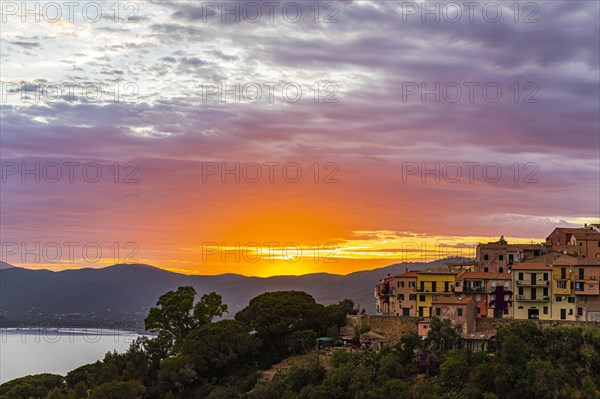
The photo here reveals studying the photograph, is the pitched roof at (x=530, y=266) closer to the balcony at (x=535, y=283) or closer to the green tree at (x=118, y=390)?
the balcony at (x=535, y=283)

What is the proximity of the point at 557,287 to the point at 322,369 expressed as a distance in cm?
1763

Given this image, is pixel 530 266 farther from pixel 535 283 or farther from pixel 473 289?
pixel 473 289

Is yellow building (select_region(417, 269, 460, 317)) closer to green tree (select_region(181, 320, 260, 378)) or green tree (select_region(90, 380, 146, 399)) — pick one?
green tree (select_region(181, 320, 260, 378))

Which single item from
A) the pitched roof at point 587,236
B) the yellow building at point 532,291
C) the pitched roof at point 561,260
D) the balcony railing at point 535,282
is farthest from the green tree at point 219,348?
the pitched roof at point 587,236

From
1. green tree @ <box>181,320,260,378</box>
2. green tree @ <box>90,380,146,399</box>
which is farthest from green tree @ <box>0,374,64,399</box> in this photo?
green tree @ <box>181,320,260,378</box>

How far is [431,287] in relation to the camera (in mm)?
59938

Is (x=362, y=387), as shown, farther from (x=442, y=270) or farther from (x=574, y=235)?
(x=574, y=235)

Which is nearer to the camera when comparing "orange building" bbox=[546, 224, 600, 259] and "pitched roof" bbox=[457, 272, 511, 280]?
"pitched roof" bbox=[457, 272, 511, 280]

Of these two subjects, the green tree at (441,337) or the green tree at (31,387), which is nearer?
the green tree at (441,337)

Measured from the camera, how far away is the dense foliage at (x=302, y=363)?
4688 cm

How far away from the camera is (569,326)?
51.5 meters

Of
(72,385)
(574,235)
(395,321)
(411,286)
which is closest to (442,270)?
(411,286)

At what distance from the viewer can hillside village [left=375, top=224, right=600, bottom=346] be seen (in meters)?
54.5

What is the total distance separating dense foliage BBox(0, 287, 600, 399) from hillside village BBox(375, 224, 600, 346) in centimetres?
382
